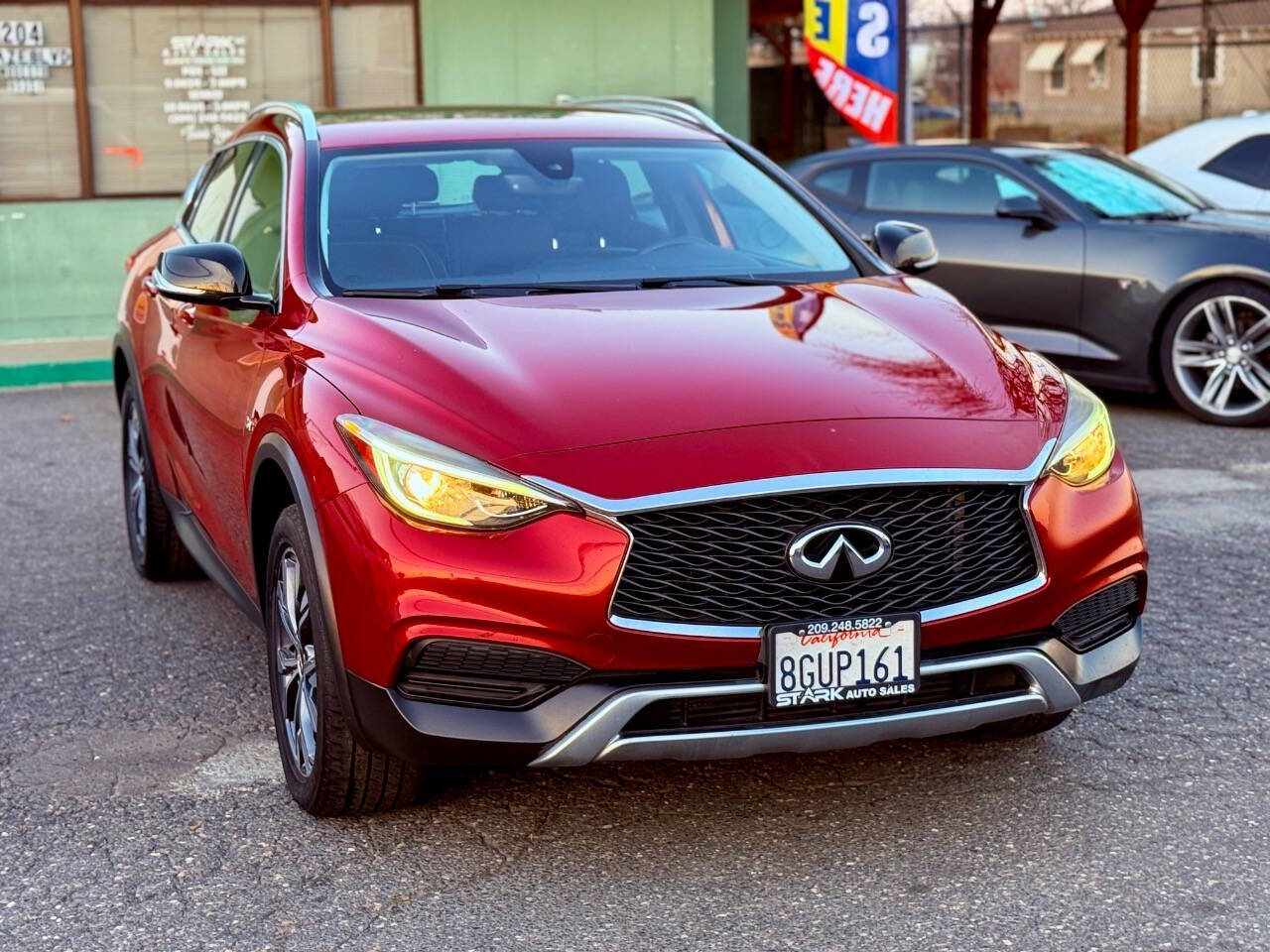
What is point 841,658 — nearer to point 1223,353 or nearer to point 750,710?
point 750,710

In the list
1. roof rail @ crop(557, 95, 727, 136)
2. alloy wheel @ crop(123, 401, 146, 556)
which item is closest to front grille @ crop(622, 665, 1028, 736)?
roof rail @ crop(557, 95, 727, 136)

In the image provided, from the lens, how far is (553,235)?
493cm

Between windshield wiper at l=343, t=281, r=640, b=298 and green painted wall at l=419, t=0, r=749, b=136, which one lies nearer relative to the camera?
windshield wiper at l=343, t=281, r=640, b=298

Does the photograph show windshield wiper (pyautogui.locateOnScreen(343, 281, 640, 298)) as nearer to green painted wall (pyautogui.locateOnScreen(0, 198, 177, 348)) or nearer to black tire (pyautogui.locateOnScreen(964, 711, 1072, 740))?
black tire (pyautogui.locateOnScreen(964, 711, 1072, 740))

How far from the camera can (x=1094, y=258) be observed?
9547 millimetres

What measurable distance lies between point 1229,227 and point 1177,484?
7.63 ft

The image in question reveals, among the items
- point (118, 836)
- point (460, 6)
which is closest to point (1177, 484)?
point (118, 836)

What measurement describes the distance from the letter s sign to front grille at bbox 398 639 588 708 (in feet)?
34.3

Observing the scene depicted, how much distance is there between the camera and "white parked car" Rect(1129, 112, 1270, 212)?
39.2ft

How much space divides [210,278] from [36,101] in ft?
28.2

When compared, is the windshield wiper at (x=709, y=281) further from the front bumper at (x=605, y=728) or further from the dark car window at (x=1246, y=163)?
the dark car window at (x=1246, y=163)

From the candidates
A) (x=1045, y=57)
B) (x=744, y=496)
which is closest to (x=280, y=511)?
(x=744, y=496)

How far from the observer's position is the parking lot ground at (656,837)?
3479 mm

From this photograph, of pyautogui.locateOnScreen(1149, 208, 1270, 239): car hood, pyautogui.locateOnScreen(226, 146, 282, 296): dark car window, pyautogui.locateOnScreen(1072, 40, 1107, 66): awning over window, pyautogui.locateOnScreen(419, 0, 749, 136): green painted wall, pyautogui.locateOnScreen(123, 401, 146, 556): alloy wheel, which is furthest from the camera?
pyautogui.locateOnScreen(1072, 40, 1107, 66): awning over window
